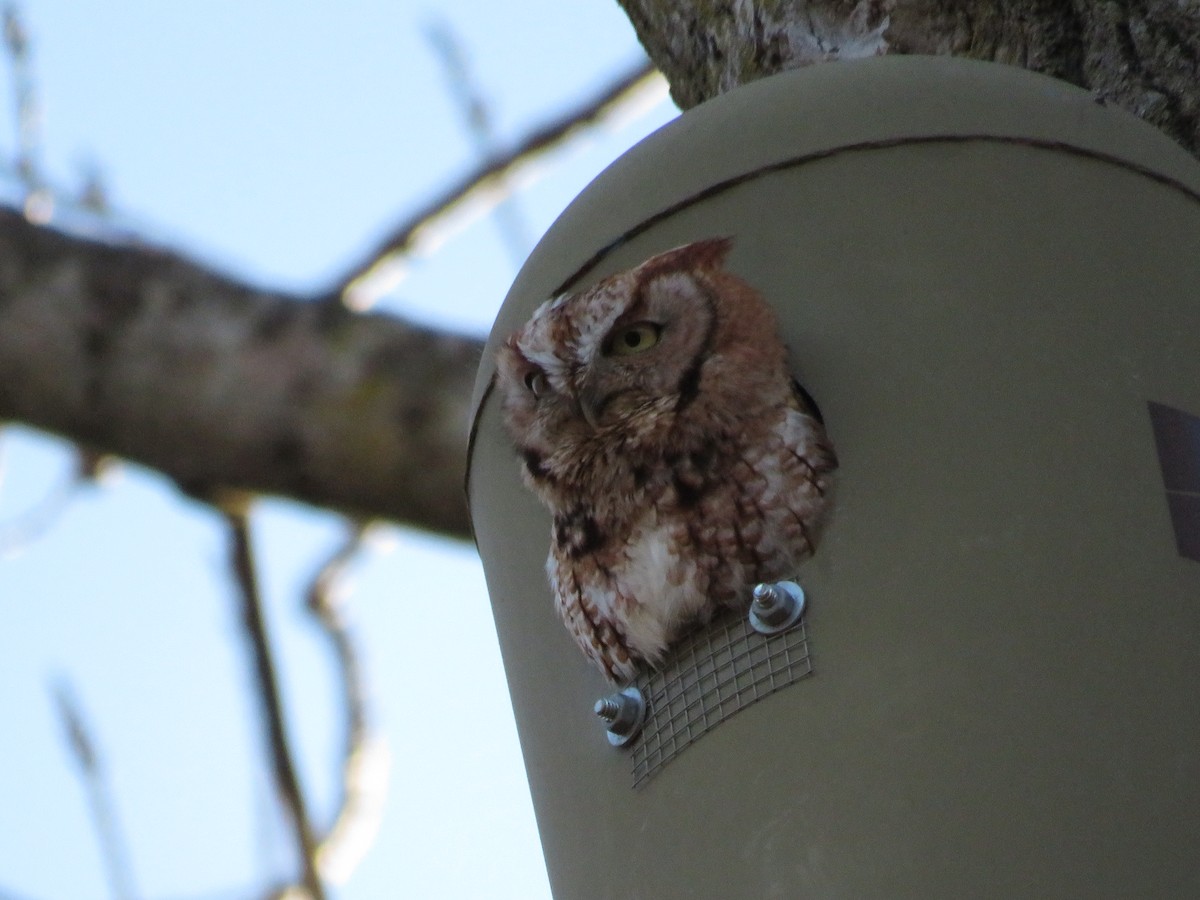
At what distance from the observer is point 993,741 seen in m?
1.46

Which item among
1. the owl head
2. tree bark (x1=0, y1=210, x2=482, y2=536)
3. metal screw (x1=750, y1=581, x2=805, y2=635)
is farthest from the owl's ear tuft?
tree bark (x1=0, y1=210, x2=482, y2=536)

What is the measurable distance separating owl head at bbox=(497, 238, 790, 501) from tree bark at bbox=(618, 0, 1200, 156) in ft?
1.89

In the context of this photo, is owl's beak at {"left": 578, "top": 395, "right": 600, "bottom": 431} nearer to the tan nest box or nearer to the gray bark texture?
the tan nest box

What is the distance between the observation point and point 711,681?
1.67 m

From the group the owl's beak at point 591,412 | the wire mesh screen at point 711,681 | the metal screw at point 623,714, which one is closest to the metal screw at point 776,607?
the wire mesh screen at point 711,681

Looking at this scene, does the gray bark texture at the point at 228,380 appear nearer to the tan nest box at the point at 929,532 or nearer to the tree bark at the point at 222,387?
the tree bark at the point at 222,387

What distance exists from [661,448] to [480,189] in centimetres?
145

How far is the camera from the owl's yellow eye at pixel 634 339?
204 cm

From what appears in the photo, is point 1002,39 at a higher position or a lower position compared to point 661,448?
higher

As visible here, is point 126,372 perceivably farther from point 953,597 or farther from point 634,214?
point 953,597

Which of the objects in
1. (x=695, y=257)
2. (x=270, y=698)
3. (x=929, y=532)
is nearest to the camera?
(x=929, y=532)

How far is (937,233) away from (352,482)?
1472mm

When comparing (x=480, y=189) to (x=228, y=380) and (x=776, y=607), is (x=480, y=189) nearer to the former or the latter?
(x=228, y=380)

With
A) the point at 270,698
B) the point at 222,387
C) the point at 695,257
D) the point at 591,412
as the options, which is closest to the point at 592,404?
the point at 591,412
